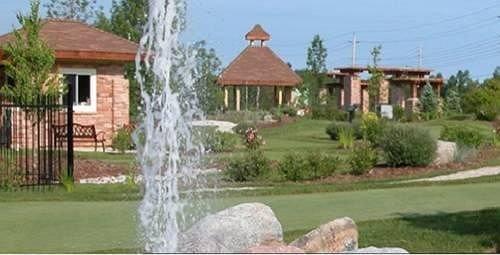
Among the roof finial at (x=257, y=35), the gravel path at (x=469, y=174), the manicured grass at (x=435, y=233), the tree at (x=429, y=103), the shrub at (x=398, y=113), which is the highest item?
the roof finial at (x=257, y=35)

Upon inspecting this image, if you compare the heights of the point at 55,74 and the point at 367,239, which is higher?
the point at 55,74

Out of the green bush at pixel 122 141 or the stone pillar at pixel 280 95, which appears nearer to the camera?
the green bush at pixel 122 141

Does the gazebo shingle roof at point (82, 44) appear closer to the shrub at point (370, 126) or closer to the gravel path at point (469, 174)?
the shrub at point (370, 126)

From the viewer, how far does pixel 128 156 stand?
2550cm

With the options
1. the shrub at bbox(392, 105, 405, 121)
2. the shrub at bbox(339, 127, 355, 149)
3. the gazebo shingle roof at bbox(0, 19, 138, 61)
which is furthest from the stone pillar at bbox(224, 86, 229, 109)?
the shrub at bbox(339, 127, 355, 149)

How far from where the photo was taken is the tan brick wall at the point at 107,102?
95.7 feet

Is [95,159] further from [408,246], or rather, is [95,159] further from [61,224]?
[408,246]

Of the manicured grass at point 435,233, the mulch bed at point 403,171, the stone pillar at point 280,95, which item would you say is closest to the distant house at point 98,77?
the mulch bed at point 403,171

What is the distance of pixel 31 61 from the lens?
84.3 ft

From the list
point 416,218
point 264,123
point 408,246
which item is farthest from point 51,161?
point 264,123

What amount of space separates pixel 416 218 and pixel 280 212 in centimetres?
193

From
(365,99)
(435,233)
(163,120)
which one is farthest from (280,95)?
(163,120)

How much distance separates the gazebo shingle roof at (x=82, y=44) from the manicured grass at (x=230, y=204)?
1423cm

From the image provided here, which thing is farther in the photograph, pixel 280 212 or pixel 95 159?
pixel 95 159
